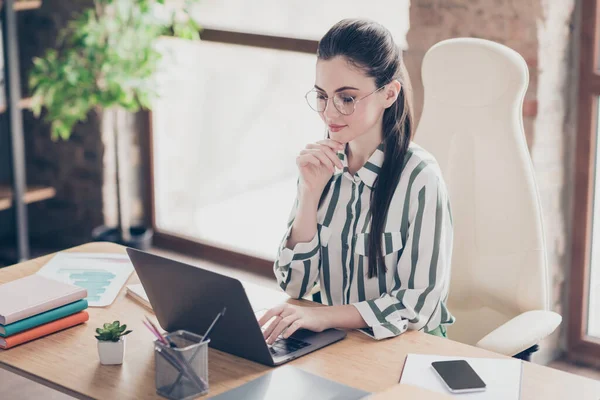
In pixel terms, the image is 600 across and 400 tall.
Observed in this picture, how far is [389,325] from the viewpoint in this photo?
1799 mm

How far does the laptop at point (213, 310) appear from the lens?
1.57 metres

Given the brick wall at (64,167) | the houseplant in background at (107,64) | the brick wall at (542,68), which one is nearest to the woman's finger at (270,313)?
the brick wall at (542,68)

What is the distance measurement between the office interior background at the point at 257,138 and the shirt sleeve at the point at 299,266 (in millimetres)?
1149

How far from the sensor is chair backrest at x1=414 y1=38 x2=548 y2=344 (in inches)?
82.1

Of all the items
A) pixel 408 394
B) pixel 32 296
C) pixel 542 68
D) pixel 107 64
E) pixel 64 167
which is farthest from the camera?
pixel 64 167

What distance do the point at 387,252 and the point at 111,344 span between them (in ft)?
2.03

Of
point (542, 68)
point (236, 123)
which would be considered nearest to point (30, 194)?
point (236, 123)

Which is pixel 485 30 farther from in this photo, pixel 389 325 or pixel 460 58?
pixel 389 325

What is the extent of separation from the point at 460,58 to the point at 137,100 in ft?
7.68

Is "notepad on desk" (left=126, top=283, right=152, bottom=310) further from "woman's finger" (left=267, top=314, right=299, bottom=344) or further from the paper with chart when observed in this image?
"woman's finger" (left=267, top=314, right=299, bottom=344)

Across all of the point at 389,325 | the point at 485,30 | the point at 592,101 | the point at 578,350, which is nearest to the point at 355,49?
the point at 389,325

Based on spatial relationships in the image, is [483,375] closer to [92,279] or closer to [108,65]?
[92,279]

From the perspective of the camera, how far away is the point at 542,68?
9.25ft

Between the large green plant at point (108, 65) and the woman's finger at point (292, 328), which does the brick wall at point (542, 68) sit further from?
the woman's finger at point (292, 328)
